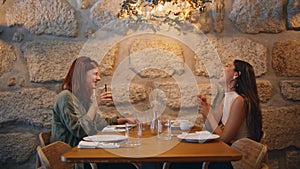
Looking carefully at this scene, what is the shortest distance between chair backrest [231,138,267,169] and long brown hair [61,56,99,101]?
35.9 inches

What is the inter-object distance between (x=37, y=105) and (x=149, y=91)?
2.39ft

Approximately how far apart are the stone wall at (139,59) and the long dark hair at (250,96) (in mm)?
345

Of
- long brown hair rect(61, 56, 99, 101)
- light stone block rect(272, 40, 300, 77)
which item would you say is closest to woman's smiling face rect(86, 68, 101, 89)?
long brown hair rect(61, 56, 99, 101)

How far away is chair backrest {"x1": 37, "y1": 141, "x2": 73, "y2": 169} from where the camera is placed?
3.82 feet

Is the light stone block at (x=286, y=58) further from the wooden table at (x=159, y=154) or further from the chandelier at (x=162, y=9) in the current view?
the wooden table at (x=159, y=154)

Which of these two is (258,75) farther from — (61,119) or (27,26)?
(27,26)

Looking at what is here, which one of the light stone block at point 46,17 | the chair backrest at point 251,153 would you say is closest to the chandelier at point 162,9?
the light stone block at point 46,17

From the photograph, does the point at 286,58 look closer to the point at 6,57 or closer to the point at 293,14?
the point at 293,14

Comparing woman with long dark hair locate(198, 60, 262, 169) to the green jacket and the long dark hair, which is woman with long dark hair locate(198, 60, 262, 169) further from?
the green jacket

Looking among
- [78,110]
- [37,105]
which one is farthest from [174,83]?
[37,105]

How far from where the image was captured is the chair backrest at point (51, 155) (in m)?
1.16

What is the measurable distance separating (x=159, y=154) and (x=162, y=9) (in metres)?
1.28

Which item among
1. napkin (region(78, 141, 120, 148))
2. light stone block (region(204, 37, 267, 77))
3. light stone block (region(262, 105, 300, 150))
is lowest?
light stone block (region(262, 105, 300, 150))

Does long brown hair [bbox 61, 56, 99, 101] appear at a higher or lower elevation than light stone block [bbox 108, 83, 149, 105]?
higher
